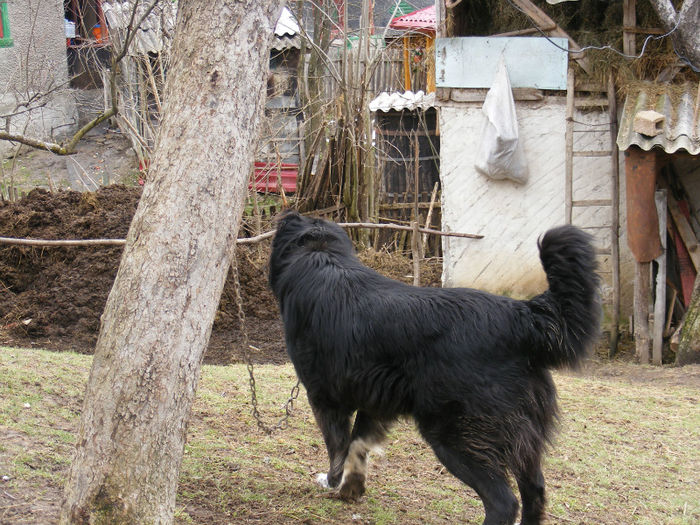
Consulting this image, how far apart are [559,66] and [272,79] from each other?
8.21 meters

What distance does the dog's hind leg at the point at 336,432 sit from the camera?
4.29m

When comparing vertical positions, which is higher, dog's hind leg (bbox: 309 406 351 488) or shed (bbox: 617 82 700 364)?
shed (bbox: 617 82 700 364)

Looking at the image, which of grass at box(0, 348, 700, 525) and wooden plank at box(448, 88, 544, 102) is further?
wooden plank at box(448, 88, 544, 102)

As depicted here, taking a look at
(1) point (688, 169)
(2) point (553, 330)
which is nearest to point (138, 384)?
(2) point (553, 330)

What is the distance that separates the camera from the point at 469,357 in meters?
3.68

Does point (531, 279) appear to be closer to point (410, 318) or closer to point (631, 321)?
point (631, 321)

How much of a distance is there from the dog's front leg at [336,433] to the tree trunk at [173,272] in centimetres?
152

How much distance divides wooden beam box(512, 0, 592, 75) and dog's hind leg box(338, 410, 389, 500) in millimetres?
7244

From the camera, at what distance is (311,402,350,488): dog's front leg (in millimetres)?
4289

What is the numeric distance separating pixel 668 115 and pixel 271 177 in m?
8.32

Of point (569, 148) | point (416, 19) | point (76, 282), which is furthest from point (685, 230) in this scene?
point (416, 19)

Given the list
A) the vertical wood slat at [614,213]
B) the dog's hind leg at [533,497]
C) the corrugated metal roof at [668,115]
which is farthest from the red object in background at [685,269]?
the dog's hind leg at [533,497]

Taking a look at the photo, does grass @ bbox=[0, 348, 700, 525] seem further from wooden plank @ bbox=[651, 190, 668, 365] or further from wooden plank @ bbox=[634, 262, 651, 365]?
wooden plank @ bbox=[651, 190, 668, 365]

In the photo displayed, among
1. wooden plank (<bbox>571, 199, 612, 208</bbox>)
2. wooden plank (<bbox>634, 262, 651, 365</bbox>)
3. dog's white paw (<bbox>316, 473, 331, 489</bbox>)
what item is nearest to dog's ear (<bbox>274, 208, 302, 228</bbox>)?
dog's white paw (<bbox>316, 473, 331, 489</bbox>)
